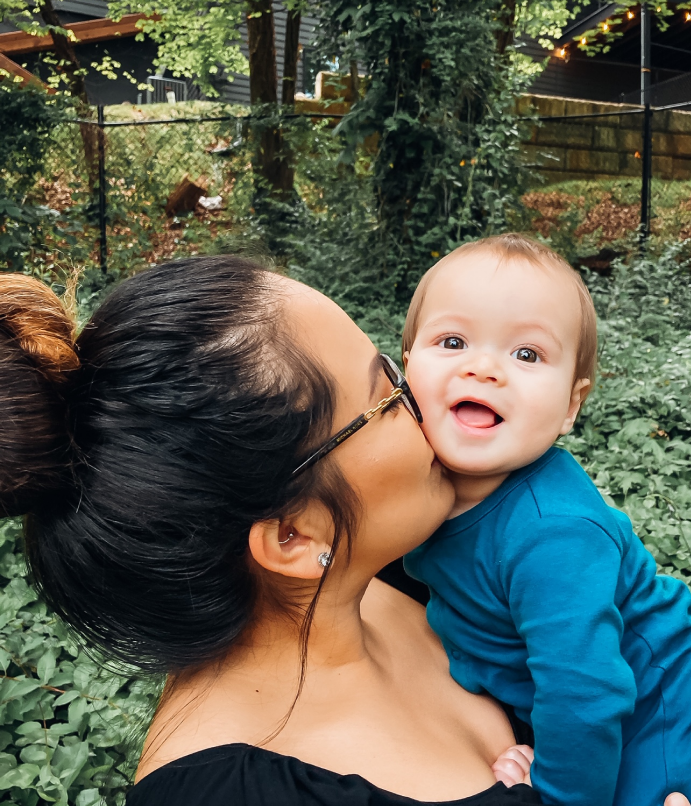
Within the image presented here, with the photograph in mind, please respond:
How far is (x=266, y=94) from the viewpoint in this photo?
10055 millimetres

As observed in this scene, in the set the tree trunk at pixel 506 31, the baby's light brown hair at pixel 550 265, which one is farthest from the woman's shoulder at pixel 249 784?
the tree trunk at pixel 506 31

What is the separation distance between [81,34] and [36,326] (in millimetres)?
16317

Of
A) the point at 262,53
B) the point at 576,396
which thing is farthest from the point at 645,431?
the point at 262,53

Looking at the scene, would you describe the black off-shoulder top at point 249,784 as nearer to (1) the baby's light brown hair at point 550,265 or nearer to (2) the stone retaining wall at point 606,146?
(1) the baby's light brown hair at point 550,265

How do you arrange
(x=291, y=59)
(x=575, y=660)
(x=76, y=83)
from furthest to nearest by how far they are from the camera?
(x=76, y=83) < (x=291, y=59) < (x=575, y=660)

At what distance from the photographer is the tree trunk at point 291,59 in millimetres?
10539

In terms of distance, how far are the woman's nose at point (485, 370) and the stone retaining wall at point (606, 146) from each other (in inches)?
358

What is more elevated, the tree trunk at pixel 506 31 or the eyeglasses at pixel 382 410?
the tree trunk at pixel 506 31

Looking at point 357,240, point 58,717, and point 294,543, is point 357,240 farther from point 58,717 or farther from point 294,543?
point 294,543

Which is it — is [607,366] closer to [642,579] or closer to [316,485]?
[642,579]

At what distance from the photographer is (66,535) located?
1.07 m

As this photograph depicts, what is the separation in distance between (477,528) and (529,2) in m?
10.2

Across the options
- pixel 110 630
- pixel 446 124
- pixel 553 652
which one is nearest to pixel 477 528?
pixel 553 652

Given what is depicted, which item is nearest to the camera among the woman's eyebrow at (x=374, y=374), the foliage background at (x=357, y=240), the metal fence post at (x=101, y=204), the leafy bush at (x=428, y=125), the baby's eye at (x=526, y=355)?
the woman's eyebrow at (x=374, y=374)
